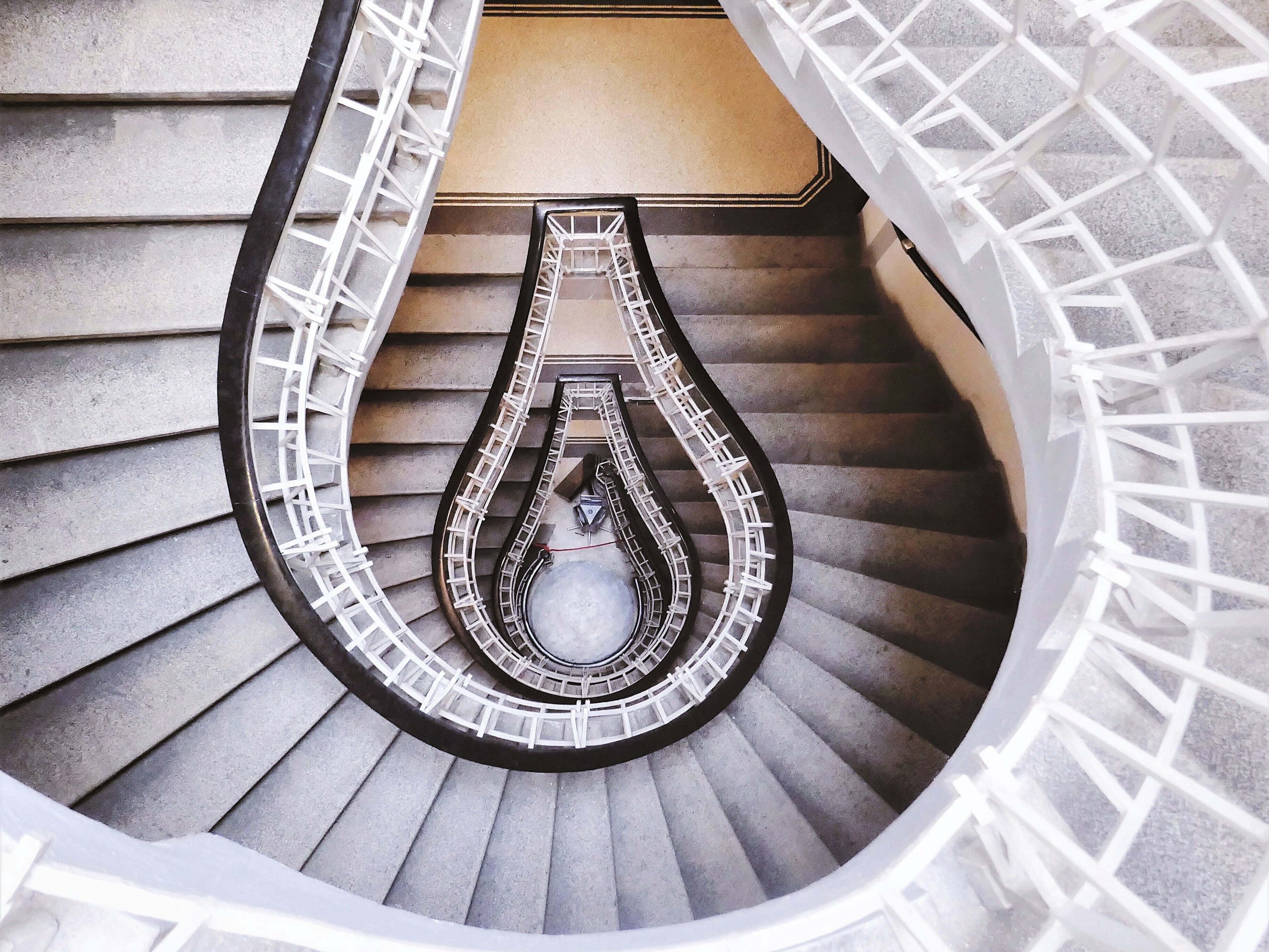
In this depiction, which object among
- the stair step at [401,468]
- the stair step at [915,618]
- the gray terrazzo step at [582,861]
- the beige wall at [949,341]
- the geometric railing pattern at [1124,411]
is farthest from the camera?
the stair step at [401,468]

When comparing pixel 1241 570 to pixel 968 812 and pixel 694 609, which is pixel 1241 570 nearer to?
pixel 968 812

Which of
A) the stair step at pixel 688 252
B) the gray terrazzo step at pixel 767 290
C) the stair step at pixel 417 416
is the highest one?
the stair step at pixel 688 252

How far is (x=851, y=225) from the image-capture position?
5.70 meters

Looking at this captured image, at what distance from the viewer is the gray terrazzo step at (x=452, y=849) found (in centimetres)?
286

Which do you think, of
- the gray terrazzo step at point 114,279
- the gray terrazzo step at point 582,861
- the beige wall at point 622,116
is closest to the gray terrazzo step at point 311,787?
the gray terrazzo step at point 582,861

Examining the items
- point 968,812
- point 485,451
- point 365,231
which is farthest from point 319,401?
point 968,812

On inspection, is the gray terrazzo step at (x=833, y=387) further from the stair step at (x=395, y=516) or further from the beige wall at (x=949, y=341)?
the stair step at (x=395, y=516)

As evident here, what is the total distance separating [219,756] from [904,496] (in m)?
4.12

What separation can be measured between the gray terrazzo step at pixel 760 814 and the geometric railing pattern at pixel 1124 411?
2356mm

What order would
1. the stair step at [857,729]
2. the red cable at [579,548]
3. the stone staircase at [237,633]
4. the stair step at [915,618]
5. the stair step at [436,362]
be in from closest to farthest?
the stone staircase at [237,633]
the stair step at [857,729]
the stair step at [915,618]
the stair step at [436,362]
the red cable at [579,548]

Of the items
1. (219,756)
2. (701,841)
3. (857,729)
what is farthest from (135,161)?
(857,729)

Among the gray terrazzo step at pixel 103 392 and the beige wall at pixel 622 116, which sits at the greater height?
the beige wall at pixel 622 116

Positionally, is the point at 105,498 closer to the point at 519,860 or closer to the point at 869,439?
the point at 519,860

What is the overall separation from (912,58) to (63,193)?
2850 millimetres
